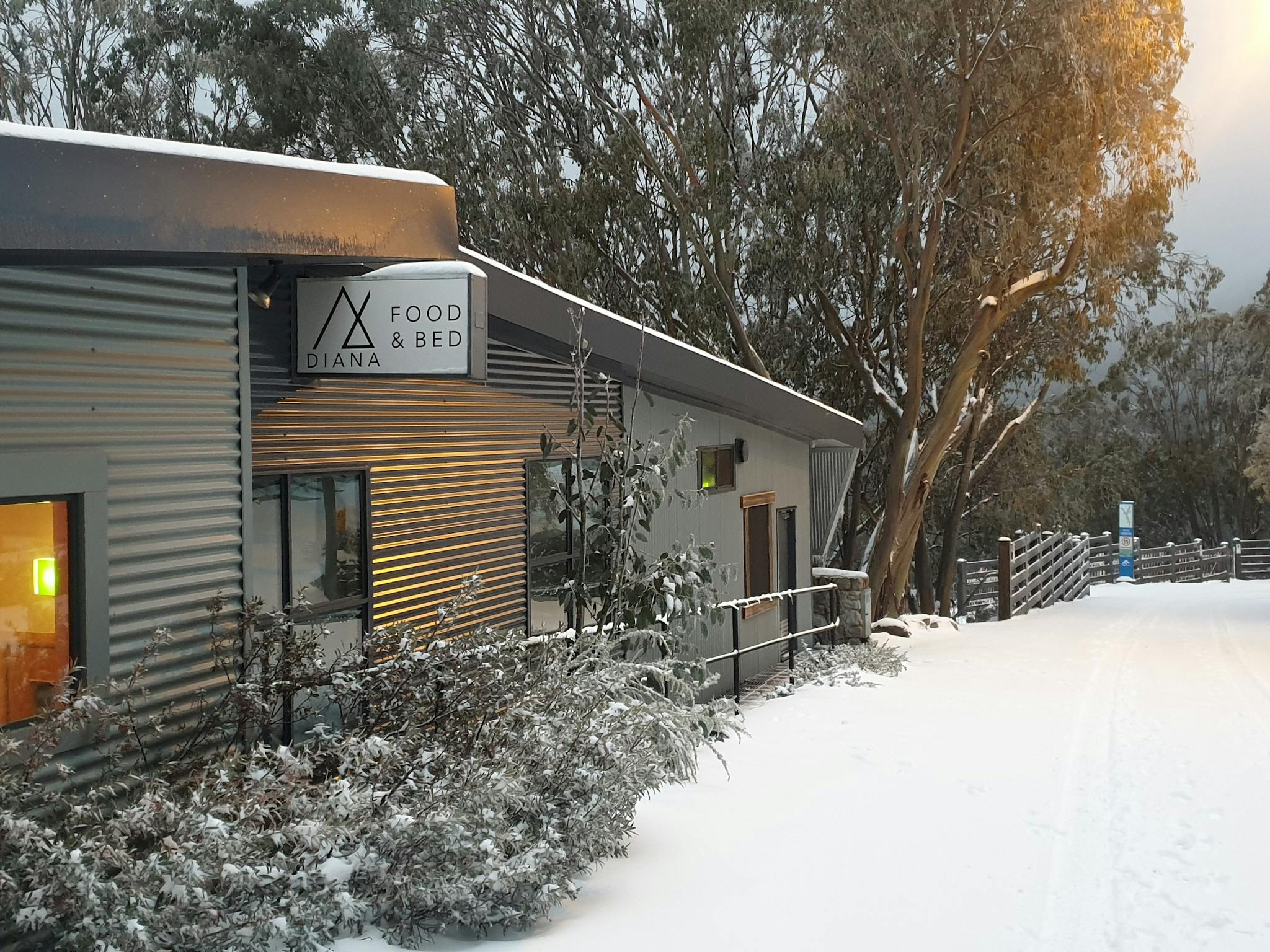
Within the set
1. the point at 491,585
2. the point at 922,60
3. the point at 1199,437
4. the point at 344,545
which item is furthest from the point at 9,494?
the point at 1199,437

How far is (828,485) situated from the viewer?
1764 cm

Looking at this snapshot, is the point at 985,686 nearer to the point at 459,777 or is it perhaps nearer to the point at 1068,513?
the point at 459,777

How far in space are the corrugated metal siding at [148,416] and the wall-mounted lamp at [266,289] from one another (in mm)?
282

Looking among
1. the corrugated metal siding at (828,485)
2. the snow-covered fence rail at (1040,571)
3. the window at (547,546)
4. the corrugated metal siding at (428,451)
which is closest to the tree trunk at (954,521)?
the snow-covered fence rail at (1040,571)

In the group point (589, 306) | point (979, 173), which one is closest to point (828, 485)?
point (979, 173)

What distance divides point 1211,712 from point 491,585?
6.49 m

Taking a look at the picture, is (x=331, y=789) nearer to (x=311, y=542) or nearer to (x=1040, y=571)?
(x=311, y=542)

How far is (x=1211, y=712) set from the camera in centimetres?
1104

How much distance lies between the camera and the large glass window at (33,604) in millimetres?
4828

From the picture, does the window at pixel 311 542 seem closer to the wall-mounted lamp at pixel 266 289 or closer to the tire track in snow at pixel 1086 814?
the wall-mounted lamp at pixel 266 289

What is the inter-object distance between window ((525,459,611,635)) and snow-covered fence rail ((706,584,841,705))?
4.07ft

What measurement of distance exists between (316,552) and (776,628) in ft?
28.0

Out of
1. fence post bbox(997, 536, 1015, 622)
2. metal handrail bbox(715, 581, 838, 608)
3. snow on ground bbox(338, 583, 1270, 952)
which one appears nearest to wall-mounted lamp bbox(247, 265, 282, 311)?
snow on ground bbox(338, 583, 1270, 952)

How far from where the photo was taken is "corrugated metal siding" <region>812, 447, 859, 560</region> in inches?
692
